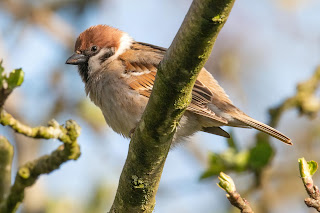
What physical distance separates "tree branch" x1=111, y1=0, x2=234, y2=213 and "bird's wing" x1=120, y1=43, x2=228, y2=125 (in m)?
1.26

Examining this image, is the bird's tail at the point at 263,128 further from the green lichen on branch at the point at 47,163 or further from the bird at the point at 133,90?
the green lichen on branch at the point at 47,163

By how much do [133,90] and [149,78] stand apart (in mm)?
172

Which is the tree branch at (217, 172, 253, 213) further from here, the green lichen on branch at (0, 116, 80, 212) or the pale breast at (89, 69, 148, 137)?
the pale breast at (89, 69, 148, 137)

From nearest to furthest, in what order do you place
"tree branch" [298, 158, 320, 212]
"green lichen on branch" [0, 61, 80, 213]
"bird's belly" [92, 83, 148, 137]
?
1. "tree branch" [298, 158, 320, 212]
2. "green lichen on branch" [0, 61, 80, 213]
3. "bird's belly" [92, 83, 148, 137]

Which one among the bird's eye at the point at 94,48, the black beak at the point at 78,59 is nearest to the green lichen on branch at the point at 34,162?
the black beak at the point at 78,59

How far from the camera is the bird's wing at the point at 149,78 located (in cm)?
402

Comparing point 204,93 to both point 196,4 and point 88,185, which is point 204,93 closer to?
point 196,4

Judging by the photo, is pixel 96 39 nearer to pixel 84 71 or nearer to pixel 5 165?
pixel 84 71

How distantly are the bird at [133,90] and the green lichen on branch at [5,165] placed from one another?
1052 mm

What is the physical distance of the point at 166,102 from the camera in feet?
7.72

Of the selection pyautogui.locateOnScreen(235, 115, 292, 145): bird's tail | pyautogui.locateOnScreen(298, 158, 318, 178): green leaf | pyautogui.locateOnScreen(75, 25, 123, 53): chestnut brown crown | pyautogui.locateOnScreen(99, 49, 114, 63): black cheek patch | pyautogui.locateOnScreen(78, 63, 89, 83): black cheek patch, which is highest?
pyautogui.locateOnScreen(75, 25, 123, 53): chestnut brown crown

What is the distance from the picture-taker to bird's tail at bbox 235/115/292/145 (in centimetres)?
382

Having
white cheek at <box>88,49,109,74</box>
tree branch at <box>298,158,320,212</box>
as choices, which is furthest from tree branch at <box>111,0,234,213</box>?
white cheek at <box>88,49,109,74</box>

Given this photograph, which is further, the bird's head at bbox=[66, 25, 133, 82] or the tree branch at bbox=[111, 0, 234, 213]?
the bird's head at bbox=[66, 25, 133, 82]
